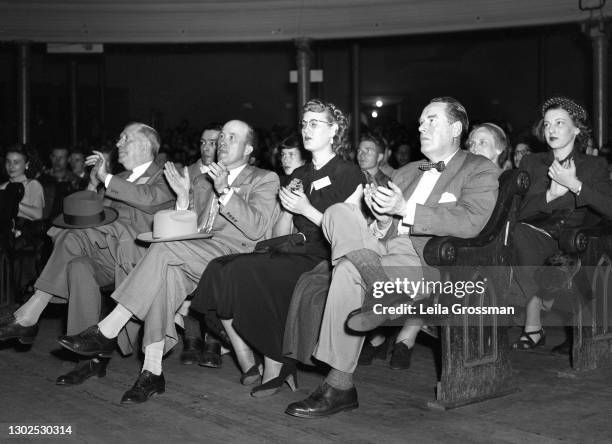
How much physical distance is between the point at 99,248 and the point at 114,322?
85 cm

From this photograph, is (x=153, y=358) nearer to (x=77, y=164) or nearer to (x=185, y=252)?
(x=185, y=252)

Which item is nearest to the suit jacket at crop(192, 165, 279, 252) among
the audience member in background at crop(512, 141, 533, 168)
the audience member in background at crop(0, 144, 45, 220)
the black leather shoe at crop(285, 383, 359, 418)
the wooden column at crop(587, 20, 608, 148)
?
the black leather shoe at crop(285, 383, 359, 418)

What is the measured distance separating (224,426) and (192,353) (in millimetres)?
1329

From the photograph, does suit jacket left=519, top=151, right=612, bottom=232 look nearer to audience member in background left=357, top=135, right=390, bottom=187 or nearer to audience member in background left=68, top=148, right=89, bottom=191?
audience member in background left=357, top=135, right=390, bottom=187

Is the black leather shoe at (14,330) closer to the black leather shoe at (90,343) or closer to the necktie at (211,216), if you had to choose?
the black leather shoe at (90,343)

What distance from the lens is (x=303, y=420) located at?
3295 mm

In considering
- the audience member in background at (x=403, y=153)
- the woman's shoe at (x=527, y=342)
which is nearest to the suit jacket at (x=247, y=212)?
the woman's shoe at (x=527, y=342)

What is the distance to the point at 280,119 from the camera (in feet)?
50.0

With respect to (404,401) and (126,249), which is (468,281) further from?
(126,249)

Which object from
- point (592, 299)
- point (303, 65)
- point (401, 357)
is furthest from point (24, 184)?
point (303, 65)

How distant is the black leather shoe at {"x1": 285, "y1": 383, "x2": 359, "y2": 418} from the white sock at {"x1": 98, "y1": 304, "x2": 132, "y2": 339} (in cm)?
98

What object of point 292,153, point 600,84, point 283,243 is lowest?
point 283,243

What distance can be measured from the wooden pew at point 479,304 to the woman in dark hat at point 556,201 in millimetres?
334

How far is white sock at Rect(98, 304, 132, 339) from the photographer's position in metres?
3.82
